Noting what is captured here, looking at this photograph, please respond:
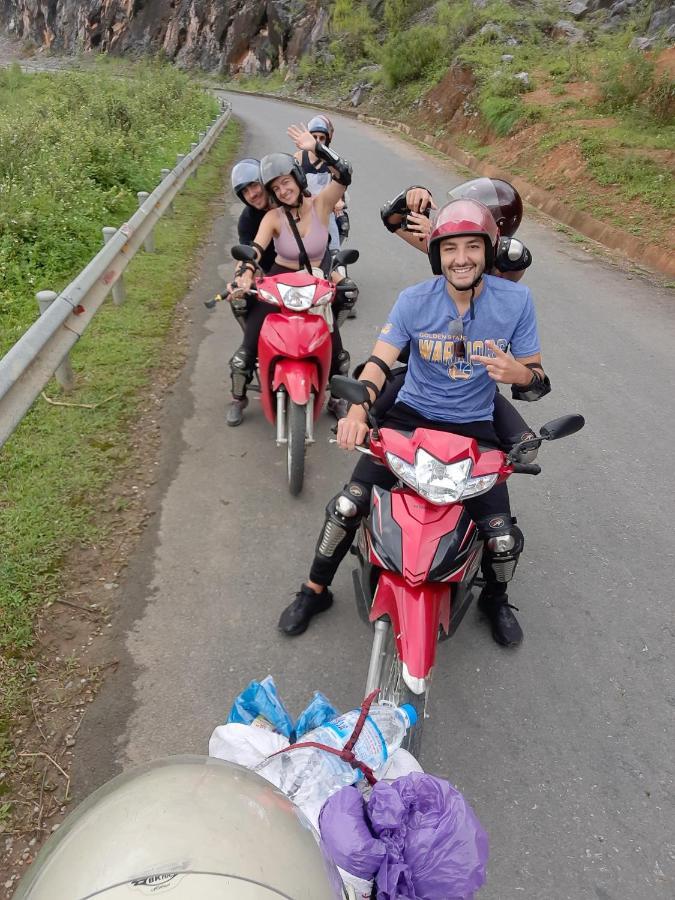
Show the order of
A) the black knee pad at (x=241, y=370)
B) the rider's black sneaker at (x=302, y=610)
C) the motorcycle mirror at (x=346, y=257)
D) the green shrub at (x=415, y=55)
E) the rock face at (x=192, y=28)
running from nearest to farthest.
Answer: the rider's black sneaker at (x=302, y=610)
the motorcycle mirror at (x=346, y=257)
the black knee pad at (x=241, y=370)
the green shrub at (x=415, y=55)
the rock face at (x=192, y=28)

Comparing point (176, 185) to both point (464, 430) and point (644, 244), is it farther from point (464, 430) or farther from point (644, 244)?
point (464, 430)

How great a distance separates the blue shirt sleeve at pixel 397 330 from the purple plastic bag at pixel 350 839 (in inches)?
81.5

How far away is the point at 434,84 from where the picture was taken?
23.8 meters

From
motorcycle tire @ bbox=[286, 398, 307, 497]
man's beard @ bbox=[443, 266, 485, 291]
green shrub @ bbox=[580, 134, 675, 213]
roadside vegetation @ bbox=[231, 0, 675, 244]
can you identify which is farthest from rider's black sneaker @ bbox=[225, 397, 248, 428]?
green shrub @ bbox=[580, 134, 675, 213]

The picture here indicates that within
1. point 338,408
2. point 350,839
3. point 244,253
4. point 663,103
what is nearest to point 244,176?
point 244,253

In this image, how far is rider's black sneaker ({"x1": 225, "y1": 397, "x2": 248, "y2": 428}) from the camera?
5141 millimetres

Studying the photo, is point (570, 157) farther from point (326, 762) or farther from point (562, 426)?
point (326, 762)

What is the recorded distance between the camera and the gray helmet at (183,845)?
970 mm

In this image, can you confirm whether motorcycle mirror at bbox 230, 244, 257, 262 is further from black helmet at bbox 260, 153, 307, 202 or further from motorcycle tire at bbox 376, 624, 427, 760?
motorcycle tire at bbox 376, 624, 427, 760

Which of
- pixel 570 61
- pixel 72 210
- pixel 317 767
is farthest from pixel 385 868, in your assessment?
pixel 570 61

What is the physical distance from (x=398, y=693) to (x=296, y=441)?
1994 mm

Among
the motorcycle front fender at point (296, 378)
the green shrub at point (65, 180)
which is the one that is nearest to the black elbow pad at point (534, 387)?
the motorcycle front fender at point (296, 378)

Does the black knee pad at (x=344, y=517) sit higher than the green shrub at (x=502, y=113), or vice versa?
the green shrub at (x=502, y=113)

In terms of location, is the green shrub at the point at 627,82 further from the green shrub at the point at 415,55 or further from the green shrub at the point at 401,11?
the green shrub at the point at 401,11
